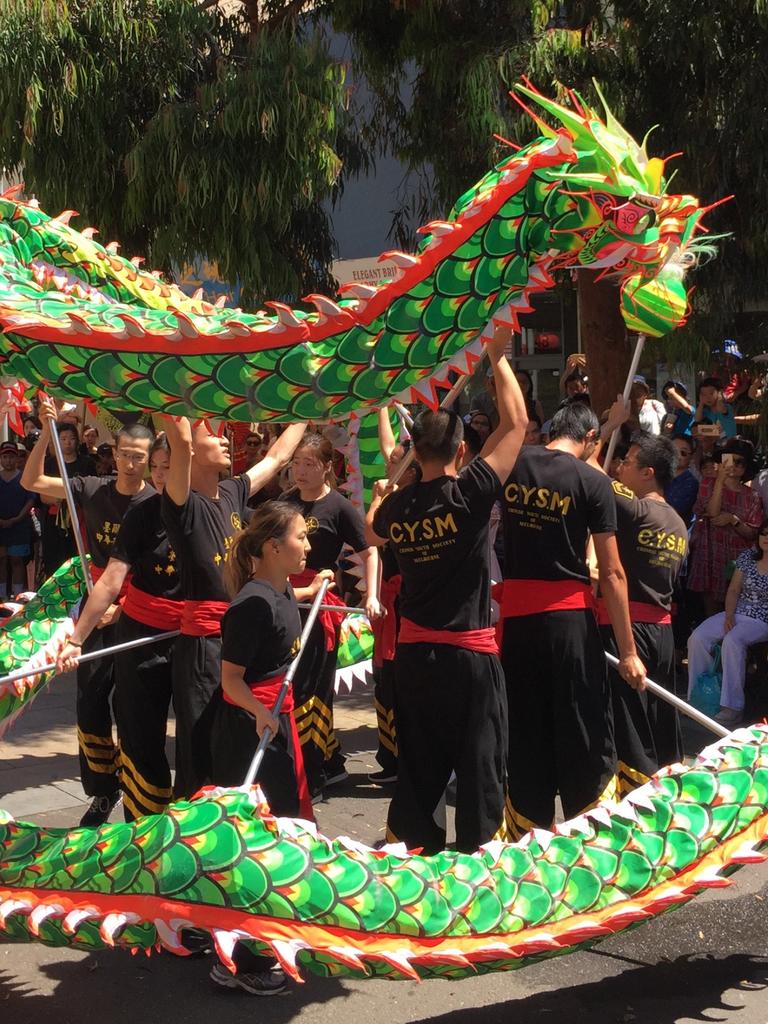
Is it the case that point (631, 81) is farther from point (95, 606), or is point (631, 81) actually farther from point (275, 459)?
point (95, 606)

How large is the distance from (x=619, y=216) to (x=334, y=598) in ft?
9.99

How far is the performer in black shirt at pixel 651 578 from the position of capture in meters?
5.12

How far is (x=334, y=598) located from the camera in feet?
20.0

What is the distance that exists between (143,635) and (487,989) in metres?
1.90

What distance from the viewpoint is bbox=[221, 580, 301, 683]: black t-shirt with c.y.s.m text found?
12.5 feet

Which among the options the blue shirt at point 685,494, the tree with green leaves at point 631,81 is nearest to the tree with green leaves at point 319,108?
the tree with green leaves at point 631,81

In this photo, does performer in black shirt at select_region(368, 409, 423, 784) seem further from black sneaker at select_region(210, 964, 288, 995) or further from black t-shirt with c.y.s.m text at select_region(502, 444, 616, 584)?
black sneaker at select_region(210, 964, 288, 995)

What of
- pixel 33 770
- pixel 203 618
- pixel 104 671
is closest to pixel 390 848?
pixel 203 618

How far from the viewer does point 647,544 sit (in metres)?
5.12

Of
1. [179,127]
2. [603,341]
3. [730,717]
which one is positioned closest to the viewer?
[730,717]

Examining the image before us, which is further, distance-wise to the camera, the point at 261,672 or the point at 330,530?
the point at 330,530

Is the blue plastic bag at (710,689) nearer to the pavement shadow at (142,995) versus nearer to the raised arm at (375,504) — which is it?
the raised arm at (375,504)

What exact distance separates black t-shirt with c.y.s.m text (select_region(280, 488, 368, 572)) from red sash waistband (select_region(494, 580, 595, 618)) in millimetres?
1515

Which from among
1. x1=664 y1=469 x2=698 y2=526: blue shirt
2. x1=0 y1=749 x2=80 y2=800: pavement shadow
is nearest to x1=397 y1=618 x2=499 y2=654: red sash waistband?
x1=0 y1=749 x2=80 y2=800: pavement shadow
